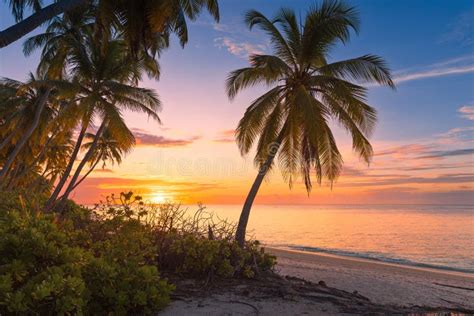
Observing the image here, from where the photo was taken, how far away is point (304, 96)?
11.5 m

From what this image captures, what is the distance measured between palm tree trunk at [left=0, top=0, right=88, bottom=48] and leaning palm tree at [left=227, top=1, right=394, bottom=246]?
5.91 meters

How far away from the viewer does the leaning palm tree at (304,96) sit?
12.0m

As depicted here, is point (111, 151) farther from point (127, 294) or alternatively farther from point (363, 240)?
point (127, 294)

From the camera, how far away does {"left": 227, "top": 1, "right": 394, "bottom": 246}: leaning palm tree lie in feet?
39.5

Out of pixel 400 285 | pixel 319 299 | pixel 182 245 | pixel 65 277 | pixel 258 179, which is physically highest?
pixel 258 179

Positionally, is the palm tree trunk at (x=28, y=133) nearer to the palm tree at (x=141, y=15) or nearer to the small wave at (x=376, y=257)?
the palm tree at (x=141, y=15)

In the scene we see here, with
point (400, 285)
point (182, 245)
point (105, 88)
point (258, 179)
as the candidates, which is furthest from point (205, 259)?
point (105, 88)

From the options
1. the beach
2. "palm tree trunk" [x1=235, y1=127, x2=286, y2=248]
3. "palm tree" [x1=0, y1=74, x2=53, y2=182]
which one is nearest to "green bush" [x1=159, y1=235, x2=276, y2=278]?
the beach

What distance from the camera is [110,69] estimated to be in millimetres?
17844

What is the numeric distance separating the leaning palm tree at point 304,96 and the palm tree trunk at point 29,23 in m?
5.91

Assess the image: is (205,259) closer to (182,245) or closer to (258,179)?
(182,245)

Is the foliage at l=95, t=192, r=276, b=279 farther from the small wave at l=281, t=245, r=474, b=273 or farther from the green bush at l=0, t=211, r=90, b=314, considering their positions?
the small wave at l=281, t=245, r=474, b=273

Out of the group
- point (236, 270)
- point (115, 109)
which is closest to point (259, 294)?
point (236, 270)

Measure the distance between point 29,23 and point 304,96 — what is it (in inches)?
294
